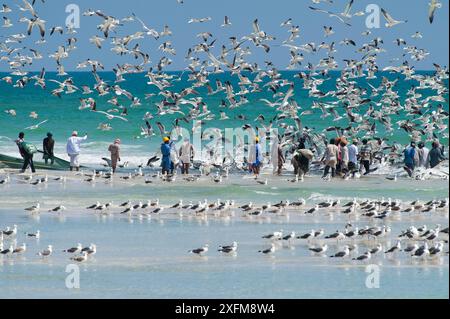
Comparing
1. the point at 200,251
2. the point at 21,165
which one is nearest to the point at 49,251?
the point at 200,251

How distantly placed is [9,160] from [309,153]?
9615 mm

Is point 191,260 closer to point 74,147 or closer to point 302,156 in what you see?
point 302,156

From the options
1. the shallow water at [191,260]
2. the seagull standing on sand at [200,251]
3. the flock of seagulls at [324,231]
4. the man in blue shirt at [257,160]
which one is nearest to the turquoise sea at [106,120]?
the man in blue shirt at [257,160]

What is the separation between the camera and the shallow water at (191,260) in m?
14.7

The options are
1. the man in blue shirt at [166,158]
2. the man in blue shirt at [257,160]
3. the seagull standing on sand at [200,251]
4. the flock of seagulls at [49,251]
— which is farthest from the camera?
the man in blue shirt at [257,160]

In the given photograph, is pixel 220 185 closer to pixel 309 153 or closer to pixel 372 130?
pixel 309 153

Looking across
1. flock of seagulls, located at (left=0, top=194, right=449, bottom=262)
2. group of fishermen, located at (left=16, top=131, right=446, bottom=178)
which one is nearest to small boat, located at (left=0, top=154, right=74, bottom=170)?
group of fishermen, located at (left=16, top=131, right=446, bottom=178)

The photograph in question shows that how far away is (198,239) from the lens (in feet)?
61.3

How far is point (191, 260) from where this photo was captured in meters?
16.8

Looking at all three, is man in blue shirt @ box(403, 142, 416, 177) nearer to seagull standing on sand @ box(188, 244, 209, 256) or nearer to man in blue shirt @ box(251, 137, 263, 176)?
man in blue shirt @ box(251, 137, 263, 176)

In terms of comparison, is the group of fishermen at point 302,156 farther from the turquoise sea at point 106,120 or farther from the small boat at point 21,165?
the turquoise sea at point 106,120

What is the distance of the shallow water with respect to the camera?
14.7 metres

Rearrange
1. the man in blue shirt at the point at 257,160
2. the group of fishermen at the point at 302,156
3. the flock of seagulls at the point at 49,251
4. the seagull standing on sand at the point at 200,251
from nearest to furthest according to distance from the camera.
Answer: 1. the flock of seagulls at the point at 49,251
2. the seagull standing on sand at the point at 200,251
3. the group of fishermen at the point at 302,156
4. the man in blue shirt at the point at 257,160

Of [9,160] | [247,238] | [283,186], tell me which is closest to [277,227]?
[247,238]
